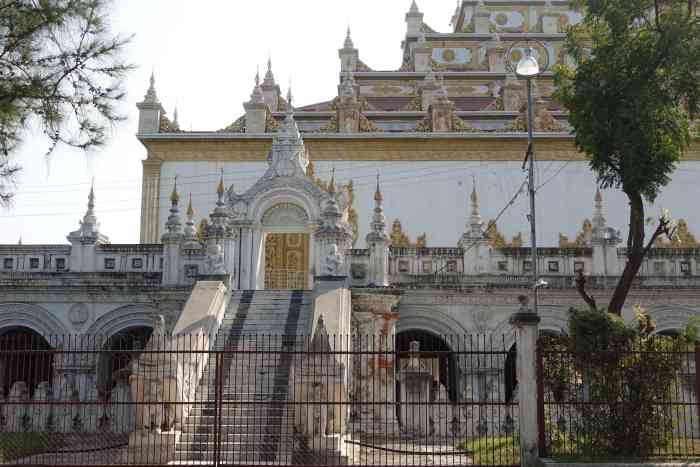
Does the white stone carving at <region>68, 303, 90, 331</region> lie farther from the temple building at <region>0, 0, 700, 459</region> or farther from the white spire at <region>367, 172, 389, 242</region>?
the white spire at <region>367, 172, 389, 242</region>

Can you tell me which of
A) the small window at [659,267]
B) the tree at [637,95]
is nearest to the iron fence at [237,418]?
the tree at [637,95]

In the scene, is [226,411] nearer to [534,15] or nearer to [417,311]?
[417,311]

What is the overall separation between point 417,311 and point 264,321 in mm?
4239

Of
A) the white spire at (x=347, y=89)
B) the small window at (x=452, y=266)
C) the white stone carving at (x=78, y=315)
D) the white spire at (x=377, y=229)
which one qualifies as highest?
the white spire at (x=347, y=89)

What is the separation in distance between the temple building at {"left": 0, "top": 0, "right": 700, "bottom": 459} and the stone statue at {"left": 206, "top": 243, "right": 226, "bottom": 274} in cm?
4

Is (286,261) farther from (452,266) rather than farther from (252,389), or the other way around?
(252,389)

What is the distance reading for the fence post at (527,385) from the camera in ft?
43.4

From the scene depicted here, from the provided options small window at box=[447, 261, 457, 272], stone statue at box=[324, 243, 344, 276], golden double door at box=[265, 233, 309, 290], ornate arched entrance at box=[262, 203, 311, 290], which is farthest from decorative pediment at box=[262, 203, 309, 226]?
small window at box=[447, 261, 457, 272]

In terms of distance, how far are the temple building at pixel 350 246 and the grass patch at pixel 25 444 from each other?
133 cm

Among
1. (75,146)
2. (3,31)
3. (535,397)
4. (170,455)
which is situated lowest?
(170,455)

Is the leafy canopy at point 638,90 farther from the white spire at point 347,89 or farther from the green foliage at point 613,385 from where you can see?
the white spire at point 347,89

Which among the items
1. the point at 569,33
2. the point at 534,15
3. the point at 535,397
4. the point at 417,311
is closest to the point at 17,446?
the point at 535,397

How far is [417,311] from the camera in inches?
889

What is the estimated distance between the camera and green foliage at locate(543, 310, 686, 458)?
44.4 ft
